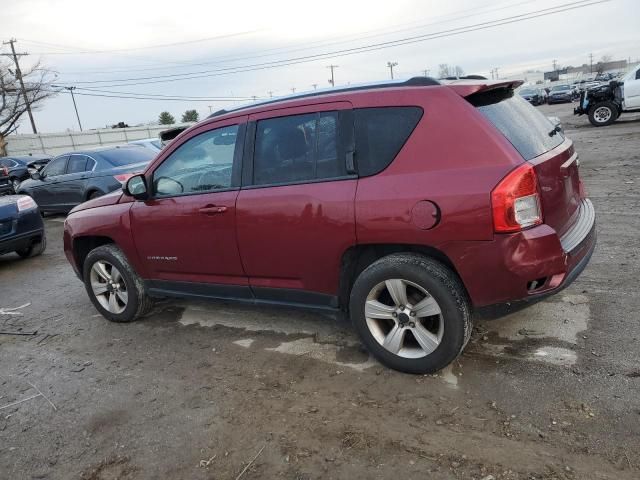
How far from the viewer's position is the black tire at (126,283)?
15.4 feet

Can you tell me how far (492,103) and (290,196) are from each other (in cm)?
144

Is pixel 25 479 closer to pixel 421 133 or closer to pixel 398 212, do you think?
pixel 398 212

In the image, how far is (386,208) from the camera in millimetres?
3104

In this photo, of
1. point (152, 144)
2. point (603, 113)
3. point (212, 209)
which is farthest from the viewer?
point (603, 113)

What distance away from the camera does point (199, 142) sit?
4.11m

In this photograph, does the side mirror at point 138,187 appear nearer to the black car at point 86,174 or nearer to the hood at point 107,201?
the hood at point 107,201

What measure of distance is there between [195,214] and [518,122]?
7.91 feet

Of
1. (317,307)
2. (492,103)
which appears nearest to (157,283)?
(317,307)

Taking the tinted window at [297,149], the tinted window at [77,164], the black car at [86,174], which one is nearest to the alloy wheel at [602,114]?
the black car at [86,174]

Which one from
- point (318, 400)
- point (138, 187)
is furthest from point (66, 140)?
point (318, 400)

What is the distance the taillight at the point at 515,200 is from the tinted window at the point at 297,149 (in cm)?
101

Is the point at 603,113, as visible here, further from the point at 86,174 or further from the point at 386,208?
the point at 386,208

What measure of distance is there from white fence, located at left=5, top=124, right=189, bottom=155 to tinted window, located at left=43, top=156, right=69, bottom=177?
1392 inches

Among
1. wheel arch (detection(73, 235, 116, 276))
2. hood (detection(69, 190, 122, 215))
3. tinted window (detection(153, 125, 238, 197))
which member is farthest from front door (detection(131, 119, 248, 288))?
wheel arch (detection(73, 235, 116, 276))
